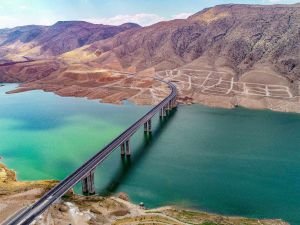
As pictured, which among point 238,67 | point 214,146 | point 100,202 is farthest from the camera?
point 238,67

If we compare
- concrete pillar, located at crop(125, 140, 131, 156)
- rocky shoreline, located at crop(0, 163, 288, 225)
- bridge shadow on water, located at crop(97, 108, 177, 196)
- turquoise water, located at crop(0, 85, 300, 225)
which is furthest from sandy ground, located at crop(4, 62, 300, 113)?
rocky shoreline, located at crop(0, 163, 288, 225)

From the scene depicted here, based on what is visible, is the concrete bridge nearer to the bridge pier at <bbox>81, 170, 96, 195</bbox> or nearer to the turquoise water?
the bridge pier at <bbox>81, 170, 96, 195</bbox>

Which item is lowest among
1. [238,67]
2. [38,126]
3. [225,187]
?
[225,187]

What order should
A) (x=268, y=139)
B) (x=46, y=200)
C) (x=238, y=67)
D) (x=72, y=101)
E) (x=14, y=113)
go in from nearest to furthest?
(x=46, y=200)
(x=268, y=139)
(x=14, y=113)
(x=72, y=101)
(x=238, y=67)

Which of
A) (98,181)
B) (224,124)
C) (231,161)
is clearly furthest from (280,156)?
(98,181)

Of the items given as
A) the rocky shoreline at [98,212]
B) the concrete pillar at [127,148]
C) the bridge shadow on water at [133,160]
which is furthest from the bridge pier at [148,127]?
the rocky shoreline at [98,212]

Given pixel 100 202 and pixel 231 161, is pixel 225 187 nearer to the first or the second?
pixel 231 161
